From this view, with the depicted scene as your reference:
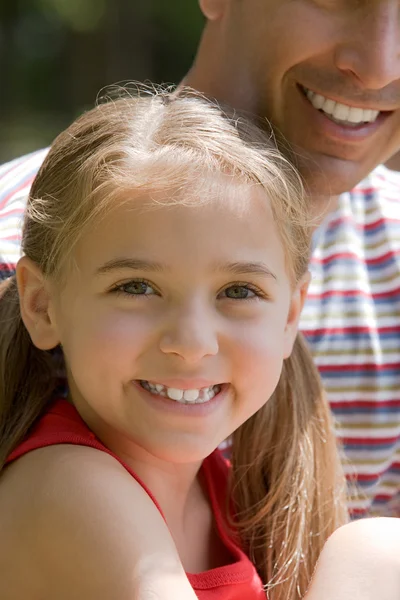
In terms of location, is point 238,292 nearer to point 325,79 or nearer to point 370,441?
point 325,79

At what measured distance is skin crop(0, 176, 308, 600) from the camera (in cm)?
176

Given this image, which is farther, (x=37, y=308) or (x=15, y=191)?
(x=15, y=191)

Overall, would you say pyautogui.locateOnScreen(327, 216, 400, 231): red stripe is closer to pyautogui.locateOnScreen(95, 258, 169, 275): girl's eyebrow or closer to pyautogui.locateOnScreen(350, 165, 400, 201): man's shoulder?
pyautogui.locateOnScreen(350, 165, 400, 201): man's shoulder

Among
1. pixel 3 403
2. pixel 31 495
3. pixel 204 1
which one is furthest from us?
pixel 204 1

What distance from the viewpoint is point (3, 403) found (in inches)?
86.9

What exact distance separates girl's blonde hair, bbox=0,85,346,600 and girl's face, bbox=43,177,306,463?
0.18 feet

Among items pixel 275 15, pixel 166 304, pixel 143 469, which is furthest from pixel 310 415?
pixel 275 15

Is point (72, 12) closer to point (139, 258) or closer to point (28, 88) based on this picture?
point (28, 88)

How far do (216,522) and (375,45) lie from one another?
1.12 meters

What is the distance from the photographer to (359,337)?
112 inches

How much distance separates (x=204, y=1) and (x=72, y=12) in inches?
379

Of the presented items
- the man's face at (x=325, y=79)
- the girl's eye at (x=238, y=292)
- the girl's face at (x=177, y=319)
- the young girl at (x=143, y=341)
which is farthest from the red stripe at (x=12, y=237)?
the girl's eye at (x=238, y=292)

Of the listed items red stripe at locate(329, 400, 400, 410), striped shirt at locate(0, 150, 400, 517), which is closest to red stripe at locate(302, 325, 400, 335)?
striped shirt at locate(0, 150, 400, 517)

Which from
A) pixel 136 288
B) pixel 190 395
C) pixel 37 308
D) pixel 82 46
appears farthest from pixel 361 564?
pixel 82 46
